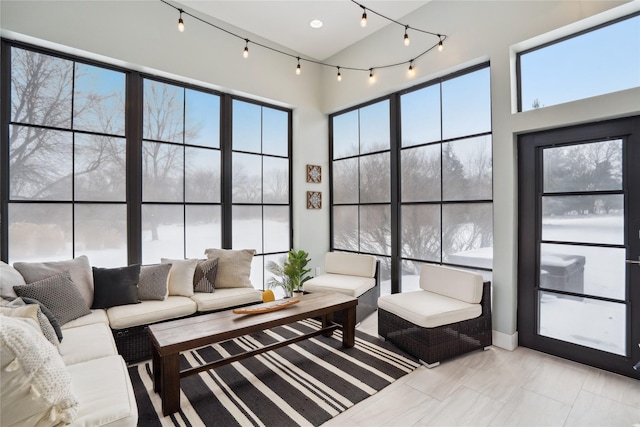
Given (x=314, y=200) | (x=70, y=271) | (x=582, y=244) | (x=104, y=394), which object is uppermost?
(x=314, y=200)

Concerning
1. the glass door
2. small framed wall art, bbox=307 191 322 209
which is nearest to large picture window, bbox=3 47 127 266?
small framed wall art, bbox=307 191 322 209

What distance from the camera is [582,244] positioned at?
8.76 feet

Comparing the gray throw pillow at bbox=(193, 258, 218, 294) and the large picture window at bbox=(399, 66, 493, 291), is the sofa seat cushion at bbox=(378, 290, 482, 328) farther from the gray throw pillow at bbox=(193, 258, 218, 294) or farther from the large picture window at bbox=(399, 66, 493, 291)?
the gray throw pillow at bbox=(193, 258, 218, 294)

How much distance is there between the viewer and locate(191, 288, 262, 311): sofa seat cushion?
3057mm

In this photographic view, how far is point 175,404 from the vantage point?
6.67ft

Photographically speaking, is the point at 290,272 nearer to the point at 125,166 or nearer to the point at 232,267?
the point at 232,267

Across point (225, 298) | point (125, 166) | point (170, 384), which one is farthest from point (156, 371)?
point (125, 166)

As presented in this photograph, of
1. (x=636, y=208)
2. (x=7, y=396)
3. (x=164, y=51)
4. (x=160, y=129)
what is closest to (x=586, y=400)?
(x=636, y=208)

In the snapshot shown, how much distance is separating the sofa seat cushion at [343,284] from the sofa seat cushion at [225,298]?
688 mm

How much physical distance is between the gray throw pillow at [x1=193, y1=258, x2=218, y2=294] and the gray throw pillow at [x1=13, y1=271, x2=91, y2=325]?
972 millimetres

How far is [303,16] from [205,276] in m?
3.24

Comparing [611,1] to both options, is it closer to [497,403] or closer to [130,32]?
[497,403]

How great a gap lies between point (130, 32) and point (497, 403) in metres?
4.64

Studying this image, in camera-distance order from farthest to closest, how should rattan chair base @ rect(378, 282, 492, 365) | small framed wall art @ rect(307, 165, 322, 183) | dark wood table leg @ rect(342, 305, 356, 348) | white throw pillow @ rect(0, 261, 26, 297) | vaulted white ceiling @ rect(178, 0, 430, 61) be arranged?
small framed wall art @ rect(307, 165, 322, 183) → vaulted white ceiling @ rect(178, 0, 430, 61) → dark wood table leg @ rect(342, 305, 356, 348) → rattan chair base @ rect(378, 282, 492, 365) → white throw pillow @ rect(0, 261, 26, 297)
